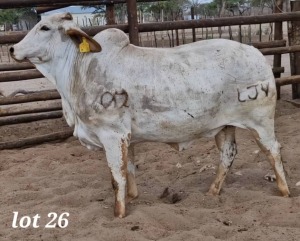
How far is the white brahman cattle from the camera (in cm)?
377

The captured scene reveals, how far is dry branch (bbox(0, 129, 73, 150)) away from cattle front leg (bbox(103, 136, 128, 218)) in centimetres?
258

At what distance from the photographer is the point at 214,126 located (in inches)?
158

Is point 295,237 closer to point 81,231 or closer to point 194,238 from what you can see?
point 194,238

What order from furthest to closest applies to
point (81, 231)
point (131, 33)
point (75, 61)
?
point (131, 33)
point (75, 61)
point (81, 231)

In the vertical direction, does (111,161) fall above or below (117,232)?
above

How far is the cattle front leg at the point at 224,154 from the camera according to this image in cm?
Result: 431

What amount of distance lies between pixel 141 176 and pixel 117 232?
1.42 m

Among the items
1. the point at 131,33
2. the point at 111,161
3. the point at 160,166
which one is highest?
the point at 131,33

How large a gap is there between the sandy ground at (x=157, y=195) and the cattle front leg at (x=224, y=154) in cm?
9

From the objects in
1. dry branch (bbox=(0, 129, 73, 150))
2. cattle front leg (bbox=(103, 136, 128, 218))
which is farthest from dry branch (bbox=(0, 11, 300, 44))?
cattle front leg (bbox=(103, 136, 128, 218))

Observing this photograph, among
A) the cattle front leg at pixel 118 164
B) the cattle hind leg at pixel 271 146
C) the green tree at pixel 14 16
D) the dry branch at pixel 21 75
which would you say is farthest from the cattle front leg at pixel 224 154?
the green tree at pixel 14 16

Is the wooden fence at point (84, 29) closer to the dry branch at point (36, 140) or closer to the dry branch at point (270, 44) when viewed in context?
the dry branch at point (36, 140)

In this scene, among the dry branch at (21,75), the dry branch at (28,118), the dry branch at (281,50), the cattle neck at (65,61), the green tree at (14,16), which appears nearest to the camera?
the cattle neck at (65,61)

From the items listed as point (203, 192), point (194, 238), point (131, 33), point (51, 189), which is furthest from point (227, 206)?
point (131, 33)
